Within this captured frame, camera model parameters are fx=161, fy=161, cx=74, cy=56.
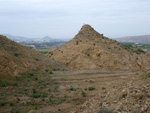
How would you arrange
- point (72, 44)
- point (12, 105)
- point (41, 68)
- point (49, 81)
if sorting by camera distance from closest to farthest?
point (12, 105)
point (49, 81)
point (41, 68)
point (72, 44)

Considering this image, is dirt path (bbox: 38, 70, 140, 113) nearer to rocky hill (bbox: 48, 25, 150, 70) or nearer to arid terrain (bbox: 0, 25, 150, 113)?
arid terrain (bbox: 0, 25, 150, 113)

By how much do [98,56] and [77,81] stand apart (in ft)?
24.0

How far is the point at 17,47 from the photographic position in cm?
1528

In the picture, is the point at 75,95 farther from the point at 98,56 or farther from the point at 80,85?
the point at 98,56

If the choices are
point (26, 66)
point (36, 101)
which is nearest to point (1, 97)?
point (36, 101)

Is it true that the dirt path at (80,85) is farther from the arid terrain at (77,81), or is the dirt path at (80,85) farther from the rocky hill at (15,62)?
the rocky hill at (15,62)

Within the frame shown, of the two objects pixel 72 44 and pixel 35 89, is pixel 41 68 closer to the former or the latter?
pixel 35 89

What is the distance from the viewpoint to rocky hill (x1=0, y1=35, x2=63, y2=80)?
10.9 m

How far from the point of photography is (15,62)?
40.1ft

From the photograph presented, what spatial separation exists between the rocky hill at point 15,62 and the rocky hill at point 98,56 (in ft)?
10.5

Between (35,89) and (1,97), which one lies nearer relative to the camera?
(1,97)

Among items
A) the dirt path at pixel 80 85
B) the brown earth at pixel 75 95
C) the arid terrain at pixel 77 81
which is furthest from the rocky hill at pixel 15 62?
the dirt path at pixel 80 85

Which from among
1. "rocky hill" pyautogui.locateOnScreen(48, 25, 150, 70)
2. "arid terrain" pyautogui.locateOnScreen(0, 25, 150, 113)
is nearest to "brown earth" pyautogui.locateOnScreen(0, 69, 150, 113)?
"arid terrain" pyautogui.locateOnScreen(0, 25, 150, 113)

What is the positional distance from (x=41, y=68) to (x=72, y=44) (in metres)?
8.18
